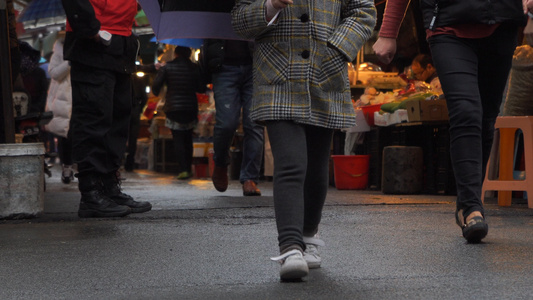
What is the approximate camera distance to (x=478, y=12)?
460 centimetres

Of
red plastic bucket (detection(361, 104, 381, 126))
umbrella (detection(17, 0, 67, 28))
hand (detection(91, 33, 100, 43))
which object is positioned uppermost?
umbrella (detection(17, 0, 67, 28))

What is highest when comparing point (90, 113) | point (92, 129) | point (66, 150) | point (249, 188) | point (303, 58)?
point (303, 58)

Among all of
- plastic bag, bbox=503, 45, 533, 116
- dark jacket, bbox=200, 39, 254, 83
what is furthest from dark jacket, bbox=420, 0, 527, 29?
dark jacket, bbox=200, 39, 254, 83

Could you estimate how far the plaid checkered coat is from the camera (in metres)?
3.64

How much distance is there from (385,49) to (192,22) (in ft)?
3.55

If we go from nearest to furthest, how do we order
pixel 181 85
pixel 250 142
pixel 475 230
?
A: pixel 475 230, pixel 250 142, pixel 181 85

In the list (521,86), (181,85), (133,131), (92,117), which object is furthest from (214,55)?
(133,131)

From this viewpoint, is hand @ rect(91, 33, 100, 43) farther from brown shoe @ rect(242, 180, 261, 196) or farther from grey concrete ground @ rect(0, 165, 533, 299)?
brown shoe @ rect(242, 180, 261, 196)

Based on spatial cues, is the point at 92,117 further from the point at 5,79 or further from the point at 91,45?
the point at 5,79

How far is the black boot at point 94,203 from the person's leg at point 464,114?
8.63 feet

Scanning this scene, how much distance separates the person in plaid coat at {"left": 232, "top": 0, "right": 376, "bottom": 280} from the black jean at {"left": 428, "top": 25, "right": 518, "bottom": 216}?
3.24 feet

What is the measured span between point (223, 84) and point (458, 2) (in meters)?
3.76

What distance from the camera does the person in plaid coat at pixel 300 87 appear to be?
3580mm

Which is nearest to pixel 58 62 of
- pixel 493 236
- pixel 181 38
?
pixel 181 38
